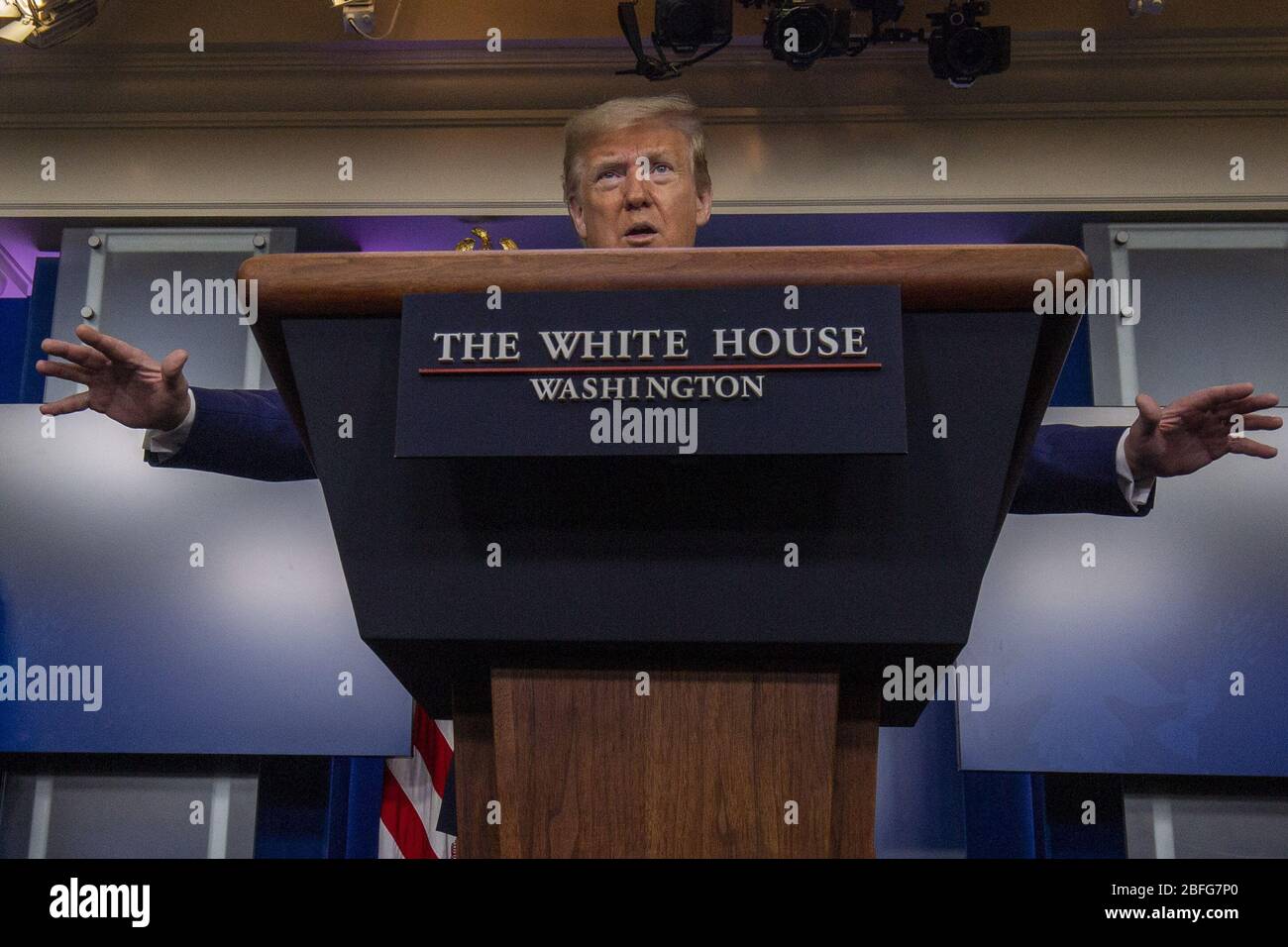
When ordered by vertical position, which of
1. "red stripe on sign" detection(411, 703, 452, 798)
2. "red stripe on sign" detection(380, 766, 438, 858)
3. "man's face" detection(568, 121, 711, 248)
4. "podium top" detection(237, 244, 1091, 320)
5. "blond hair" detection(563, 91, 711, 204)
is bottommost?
"red stripe on sign" detection(380, 766, 438, 858)

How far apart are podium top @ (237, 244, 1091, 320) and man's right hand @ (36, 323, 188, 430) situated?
347 mm

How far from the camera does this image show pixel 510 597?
31.9 inches

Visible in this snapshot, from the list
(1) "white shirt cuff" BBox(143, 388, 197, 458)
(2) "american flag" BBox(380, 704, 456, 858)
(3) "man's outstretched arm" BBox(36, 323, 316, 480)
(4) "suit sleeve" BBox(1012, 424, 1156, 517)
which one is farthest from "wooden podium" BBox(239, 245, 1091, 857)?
(2) "american flag" BBox(380, 704, 456, 858)

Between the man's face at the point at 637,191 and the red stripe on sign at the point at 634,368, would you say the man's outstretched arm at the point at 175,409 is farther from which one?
the man's face at the point at 637,191

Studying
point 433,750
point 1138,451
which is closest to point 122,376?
point 1138,451

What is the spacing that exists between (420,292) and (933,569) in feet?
1.23

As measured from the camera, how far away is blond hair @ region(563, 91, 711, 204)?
5.50ft

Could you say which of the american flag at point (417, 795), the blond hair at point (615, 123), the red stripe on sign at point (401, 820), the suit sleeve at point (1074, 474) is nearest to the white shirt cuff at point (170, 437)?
the blond hair at point (615, 123)

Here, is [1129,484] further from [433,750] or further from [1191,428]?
[433,750]

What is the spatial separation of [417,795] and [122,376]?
215 centimetres

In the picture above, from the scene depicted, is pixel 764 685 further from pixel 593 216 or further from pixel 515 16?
pixel 515 16

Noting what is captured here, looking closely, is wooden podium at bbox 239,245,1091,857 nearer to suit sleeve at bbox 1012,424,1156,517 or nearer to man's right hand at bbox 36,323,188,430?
man's right hand at bbox 36,323,188,430
